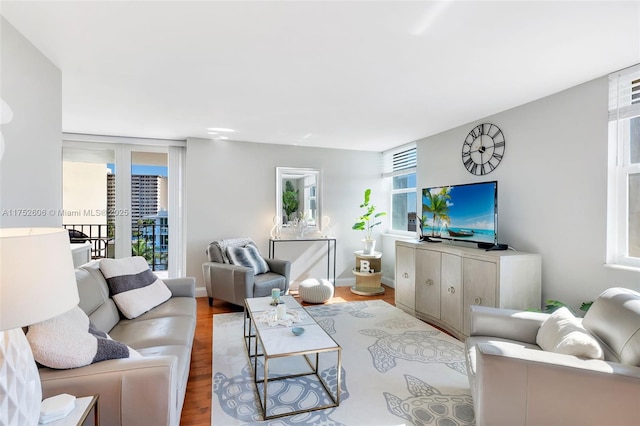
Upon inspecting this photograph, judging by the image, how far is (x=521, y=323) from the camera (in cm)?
215

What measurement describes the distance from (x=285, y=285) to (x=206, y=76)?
8.83 feet

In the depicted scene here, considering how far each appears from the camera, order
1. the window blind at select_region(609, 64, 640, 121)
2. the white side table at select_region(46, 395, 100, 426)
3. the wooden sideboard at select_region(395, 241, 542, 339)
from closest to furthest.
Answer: the white side table at select_region(46, 395, 100, 426) → the window blind at select_region(609, 64, 640, 121) → the wooden sideboard at select_region(395, 241, 542, 339)

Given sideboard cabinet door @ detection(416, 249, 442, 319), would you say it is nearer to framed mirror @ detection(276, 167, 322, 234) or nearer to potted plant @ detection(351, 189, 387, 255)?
potted plant @ detection(351, 189, 387, 255)

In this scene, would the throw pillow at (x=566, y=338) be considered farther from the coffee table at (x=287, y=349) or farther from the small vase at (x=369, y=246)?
the small vase at (x=369, y=246)

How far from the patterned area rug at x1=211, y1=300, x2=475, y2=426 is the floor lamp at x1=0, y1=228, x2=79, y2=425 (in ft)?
3.78

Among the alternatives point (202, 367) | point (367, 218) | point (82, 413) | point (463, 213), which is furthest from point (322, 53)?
point (367, 218)

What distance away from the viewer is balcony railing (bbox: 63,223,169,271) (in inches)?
177

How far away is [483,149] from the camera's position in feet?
11.8

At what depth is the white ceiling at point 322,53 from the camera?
1.66 m

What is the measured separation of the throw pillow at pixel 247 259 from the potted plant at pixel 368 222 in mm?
1697

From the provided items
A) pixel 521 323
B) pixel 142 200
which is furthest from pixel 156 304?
pixel 521 323

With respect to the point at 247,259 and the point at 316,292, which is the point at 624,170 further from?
Result: the point at 247,259

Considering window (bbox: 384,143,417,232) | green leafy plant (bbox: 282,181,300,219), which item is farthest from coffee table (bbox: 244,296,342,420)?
window (bbox: 384,143,417,232)

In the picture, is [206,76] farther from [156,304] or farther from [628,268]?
[628,268]
